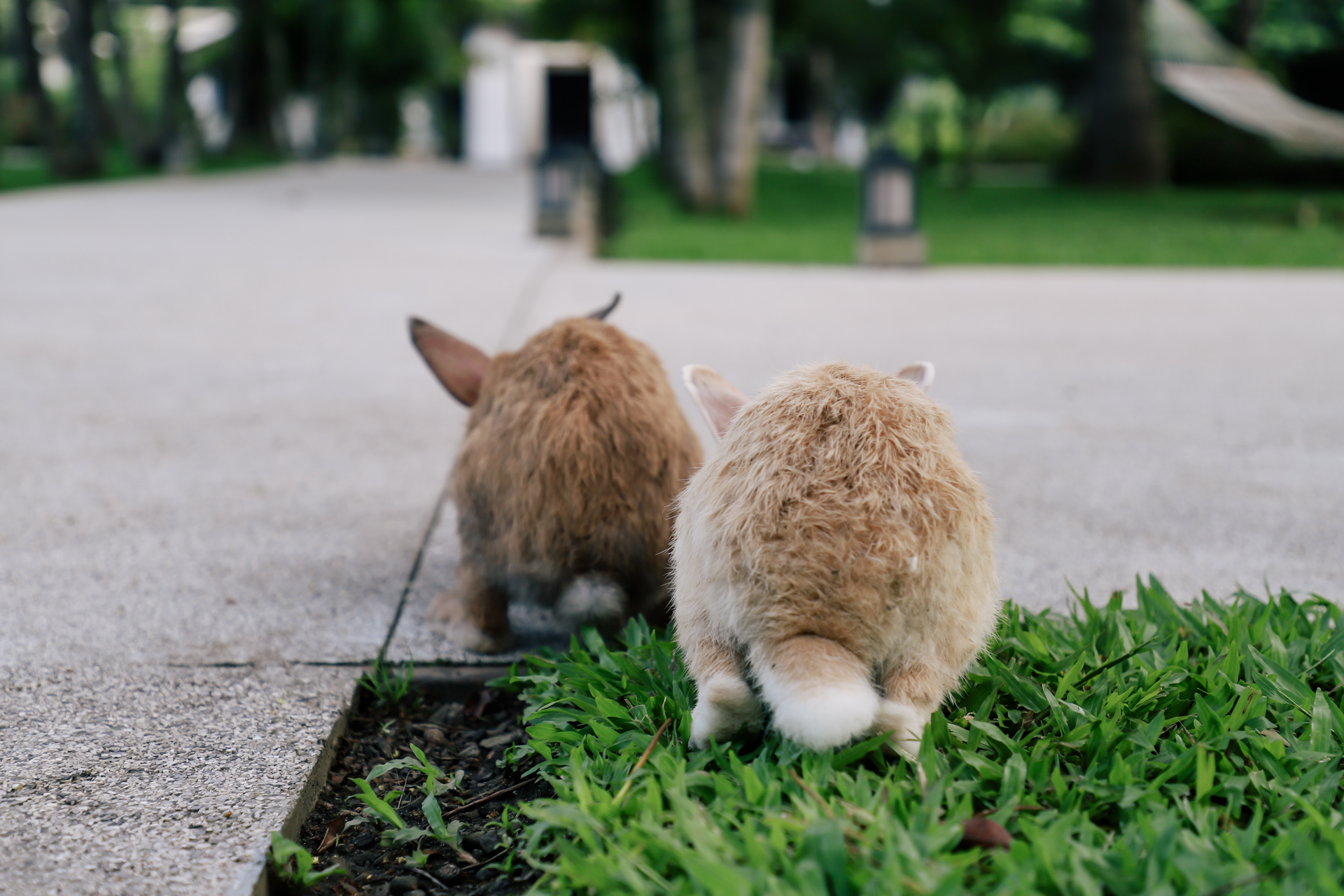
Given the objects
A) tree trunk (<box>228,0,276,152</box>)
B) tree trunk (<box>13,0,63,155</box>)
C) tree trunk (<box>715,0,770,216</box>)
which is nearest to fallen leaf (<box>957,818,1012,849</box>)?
tree trunk (<box>715,0,770,216</box>)

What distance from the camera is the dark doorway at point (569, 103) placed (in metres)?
46.0

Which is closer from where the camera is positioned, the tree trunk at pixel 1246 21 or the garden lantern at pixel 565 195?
the garden lantern at pixel 565 195

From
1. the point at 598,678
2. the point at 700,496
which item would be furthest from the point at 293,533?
the point at 700,496

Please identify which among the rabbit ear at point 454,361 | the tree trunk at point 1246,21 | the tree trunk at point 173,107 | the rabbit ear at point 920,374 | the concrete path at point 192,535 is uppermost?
the tree trunk at point 1246,21

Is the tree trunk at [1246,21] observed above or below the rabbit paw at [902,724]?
above

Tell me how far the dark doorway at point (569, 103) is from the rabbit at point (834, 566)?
4558cm

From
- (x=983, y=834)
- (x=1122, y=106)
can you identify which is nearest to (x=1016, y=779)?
(x=983, y=834)

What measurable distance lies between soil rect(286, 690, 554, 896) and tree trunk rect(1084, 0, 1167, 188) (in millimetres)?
21812

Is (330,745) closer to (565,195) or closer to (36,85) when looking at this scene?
(565,195)

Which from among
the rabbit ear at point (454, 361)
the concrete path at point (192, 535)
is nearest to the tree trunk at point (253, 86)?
the concrete path at point (192, 535)

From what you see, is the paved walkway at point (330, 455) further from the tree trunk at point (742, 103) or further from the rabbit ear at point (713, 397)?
the tree trunk at point (742, 103)

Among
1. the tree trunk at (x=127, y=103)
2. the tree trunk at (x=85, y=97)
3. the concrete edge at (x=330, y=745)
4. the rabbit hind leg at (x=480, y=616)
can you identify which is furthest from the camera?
the tree trunk at (x=127, y=103)

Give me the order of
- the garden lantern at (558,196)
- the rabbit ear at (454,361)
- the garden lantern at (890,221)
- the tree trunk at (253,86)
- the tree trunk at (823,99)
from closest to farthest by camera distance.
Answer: the rabbit ear at (454,361), the garden lantern at (890,221), the garden lantern at (558,196), the tree trunk at (253,86), the tree trunk at (823,99)

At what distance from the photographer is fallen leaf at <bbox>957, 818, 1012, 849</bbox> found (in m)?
1.65
